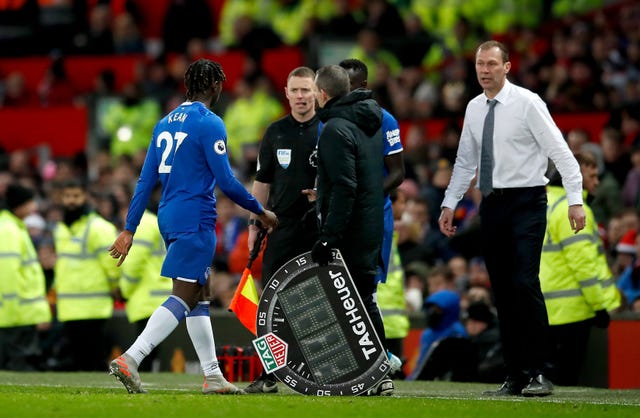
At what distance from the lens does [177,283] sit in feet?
35.2

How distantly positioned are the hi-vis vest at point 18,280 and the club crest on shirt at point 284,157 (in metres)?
5.10

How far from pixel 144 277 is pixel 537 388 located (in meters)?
5.72

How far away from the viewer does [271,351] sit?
11023 millimetres

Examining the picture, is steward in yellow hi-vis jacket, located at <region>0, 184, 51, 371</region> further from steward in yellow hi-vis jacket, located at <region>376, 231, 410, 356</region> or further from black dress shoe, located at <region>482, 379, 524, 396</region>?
black dress shoe, located at <region>482, 379, 524, 396</region>

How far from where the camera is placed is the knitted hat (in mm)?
15555

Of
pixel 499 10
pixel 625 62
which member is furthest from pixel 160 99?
pixel 625 62

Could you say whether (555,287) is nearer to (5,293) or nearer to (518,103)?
(518,103)

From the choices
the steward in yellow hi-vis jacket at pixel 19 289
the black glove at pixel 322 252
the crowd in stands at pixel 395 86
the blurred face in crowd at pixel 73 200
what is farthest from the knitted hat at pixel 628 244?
the steward in yellow hi-vis jacket at pixel 19 289

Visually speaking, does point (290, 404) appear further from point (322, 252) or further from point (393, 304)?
point (393, 304)

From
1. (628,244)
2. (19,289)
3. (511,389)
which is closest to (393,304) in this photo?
(628,244)

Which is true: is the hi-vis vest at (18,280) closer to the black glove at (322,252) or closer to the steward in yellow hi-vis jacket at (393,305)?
the steward in yellow hi-vis jacket at (393,305)

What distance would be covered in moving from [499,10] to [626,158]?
527cm

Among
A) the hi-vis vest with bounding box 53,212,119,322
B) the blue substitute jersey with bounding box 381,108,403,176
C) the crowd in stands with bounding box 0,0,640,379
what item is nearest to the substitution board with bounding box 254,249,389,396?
the blue substitute jersey with bounding box 381,108,403,176

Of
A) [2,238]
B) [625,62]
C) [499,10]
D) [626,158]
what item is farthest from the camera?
[499,10]
